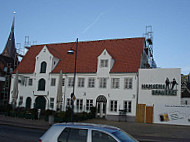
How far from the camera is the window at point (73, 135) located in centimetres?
631

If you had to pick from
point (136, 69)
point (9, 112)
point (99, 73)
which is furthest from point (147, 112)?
point (9, 112)

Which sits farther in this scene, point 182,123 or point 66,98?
point 66,98

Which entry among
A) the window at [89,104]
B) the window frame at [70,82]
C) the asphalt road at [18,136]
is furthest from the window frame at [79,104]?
the asphalt road at [18,136]

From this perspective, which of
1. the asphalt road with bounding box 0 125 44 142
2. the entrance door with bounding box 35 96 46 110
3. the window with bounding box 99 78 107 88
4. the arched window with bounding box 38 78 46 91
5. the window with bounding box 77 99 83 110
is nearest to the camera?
the asphalt road with bounding box 0 125 44 142

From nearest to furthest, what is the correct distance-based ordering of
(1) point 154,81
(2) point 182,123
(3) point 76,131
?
(3) point 76,131 → (2) point 182,123 → (1) point 154,81

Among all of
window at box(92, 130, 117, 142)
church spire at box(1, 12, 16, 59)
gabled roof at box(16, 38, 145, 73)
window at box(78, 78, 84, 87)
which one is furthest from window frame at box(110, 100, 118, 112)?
church spire at box(1, 12, 16, 59)

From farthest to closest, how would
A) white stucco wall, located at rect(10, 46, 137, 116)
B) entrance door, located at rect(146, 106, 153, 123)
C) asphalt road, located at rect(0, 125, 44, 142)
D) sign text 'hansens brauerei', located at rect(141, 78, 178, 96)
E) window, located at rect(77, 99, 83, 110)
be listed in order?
window, located at rect(77, 99, 83, 110), white stucco wall, located at rect(10, 46, 137, 116), entrance door, located at rect(146, 106, 153, 123), sign text 'hansens brauerei', located at rect(141, 78, 178, 96), asphalt road, located at rect(0, 125, 44, 142)

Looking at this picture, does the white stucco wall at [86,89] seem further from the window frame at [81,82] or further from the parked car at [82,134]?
the parked car at [82,134]

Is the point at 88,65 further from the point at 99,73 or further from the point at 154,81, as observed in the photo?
the point at 154,81

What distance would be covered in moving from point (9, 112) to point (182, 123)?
20873 mm

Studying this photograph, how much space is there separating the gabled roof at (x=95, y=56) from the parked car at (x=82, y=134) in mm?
22908

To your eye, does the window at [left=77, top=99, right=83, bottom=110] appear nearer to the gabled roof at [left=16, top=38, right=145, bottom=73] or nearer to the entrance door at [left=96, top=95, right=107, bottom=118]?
the entrance door at [left=96, top=95, right=107, bottom=118]

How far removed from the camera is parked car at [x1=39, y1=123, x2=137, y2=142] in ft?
20.2

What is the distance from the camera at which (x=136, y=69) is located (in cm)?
2892
